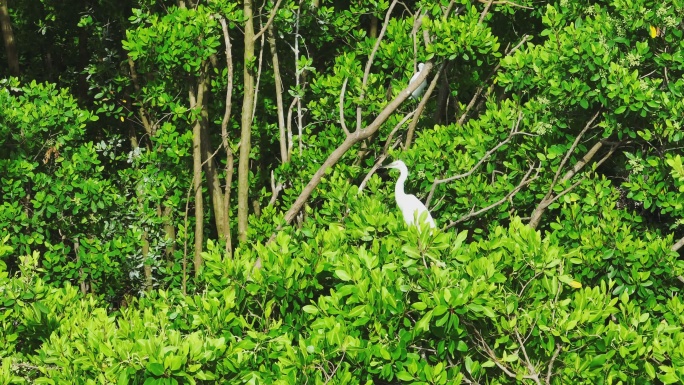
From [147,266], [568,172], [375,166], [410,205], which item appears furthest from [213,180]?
[568,172]

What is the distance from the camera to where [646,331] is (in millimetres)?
4039

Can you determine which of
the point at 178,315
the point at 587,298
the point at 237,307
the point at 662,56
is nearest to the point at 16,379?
the point at 178,315

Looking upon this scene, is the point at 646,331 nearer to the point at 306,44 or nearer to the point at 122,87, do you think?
the point at 306,44

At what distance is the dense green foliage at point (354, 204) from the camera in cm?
382

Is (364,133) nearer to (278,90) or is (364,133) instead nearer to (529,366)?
(278,90)

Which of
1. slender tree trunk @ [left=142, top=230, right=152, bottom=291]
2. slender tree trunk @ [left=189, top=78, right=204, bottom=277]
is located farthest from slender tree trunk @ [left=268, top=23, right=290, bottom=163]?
slender tree trunk @ [left=142, top=230, right=152, bottom=291]

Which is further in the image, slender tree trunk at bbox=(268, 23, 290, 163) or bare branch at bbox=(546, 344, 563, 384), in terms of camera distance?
slender tree trunk at bbox=(268, 23, 290, 163)

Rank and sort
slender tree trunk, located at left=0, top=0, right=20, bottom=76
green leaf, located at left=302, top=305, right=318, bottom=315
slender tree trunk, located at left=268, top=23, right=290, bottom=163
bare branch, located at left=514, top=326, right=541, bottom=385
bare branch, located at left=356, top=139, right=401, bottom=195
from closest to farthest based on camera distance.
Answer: bare branch, located at left=514, top=326, right=541, bottom=385
green leaf, located at left=302, top=305, right=318, bottom=315
bare branch, located at left=356, top=139, right=401, bottom=195
slender tree trunk, located at left=268, top=23, right=290, bottom=163
slender tree trunk, located at left=0, top=0, right=20, bottom=76

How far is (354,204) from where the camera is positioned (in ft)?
18.1

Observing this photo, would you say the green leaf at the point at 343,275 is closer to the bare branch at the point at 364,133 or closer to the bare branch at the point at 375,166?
the bare branch at the point at 364,133

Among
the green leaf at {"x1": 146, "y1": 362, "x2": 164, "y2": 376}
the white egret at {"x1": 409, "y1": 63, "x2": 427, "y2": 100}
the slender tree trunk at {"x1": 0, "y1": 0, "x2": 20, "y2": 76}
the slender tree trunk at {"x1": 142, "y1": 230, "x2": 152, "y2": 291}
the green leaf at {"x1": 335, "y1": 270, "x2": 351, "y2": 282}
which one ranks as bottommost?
the slender tree trunk at {"x1": 142, "y1": 230, "x2": 152, "y2": 291}

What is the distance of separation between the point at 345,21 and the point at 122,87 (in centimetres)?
229

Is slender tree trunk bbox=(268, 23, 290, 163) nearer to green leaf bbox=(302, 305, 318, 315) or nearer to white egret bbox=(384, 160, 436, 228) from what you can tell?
white egret bbox=(384, 160, 436, 228)

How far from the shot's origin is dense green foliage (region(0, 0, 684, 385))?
3.82 metres
